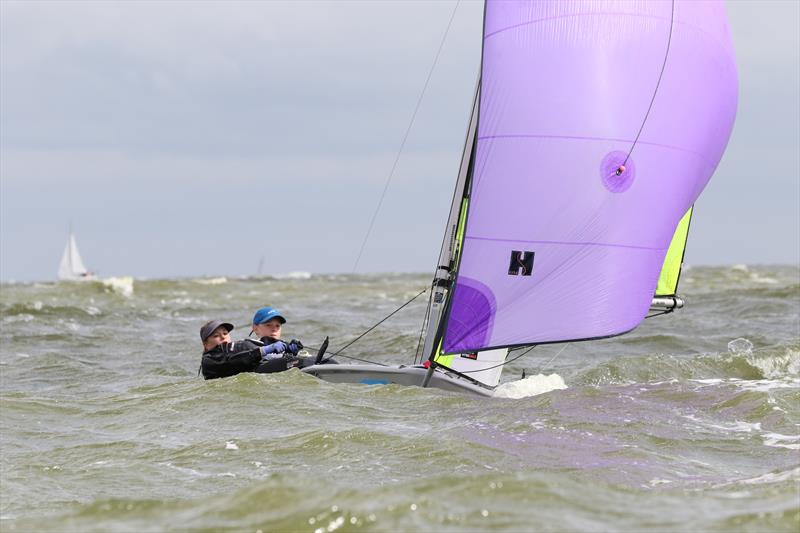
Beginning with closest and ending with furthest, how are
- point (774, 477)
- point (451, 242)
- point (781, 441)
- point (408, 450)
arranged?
point (774, 477), point (408, 450), point (781, 441), point (451, 242)

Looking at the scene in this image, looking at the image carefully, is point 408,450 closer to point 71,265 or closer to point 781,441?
point 781,441

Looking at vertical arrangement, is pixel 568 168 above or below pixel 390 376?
above

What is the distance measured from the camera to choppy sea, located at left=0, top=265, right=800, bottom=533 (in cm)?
514

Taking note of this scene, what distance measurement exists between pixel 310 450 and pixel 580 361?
813 cm

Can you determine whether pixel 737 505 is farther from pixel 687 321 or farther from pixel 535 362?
pixel 687 321

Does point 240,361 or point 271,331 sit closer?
point 240,361

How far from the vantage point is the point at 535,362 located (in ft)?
49.4

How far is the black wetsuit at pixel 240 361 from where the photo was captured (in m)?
10.5

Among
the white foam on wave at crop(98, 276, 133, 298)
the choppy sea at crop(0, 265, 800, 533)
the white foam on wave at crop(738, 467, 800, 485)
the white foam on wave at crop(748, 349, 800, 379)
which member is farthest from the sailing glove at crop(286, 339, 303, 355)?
the white foam on wave at crop(98, 276, 133, 298)

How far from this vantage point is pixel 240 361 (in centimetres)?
1049

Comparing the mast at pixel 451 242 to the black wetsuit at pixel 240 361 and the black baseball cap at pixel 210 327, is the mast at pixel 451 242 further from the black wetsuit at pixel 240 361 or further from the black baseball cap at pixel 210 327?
the black baseball cap at pixel 210 327

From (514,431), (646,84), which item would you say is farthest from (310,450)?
(646,84)

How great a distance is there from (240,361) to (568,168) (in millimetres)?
3632

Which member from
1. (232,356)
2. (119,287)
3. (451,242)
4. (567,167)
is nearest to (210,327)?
(232,356)
